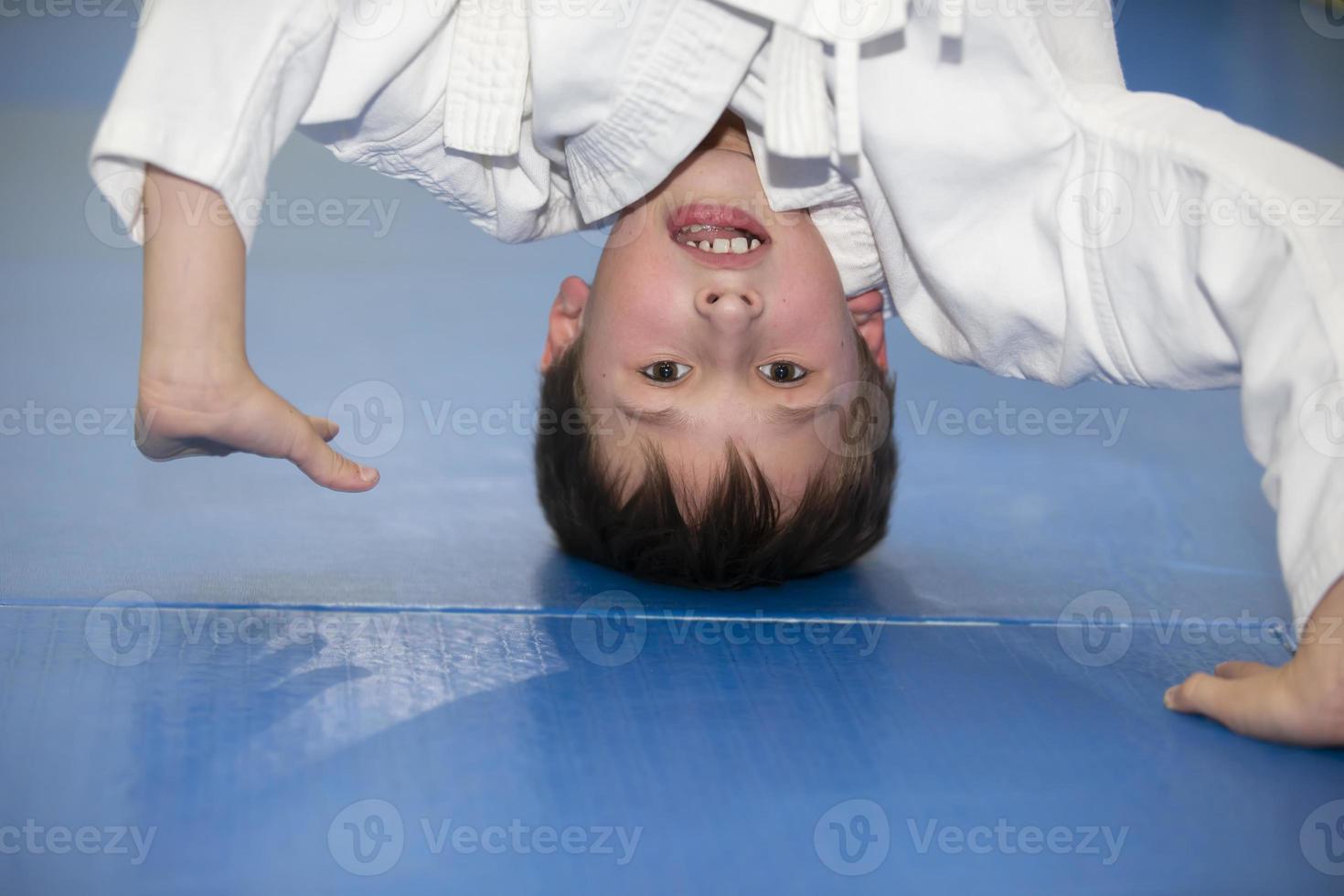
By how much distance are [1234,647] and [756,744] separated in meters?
0.56

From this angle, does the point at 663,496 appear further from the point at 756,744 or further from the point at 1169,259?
the point at 1169,259

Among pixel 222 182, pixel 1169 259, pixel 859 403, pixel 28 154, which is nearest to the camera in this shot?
pixel 222 182

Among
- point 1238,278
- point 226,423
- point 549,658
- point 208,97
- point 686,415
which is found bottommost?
point 549,658

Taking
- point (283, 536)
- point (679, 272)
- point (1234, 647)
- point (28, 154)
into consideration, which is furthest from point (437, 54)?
point (28, 154)

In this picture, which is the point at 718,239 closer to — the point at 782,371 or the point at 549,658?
the point at 782,371

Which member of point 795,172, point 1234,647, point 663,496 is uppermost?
point 795,172

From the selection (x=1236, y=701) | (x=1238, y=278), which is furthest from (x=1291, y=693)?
(x=1238, y=278)

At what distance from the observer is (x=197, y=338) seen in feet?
3.41

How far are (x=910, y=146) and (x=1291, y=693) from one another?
0.59 meters

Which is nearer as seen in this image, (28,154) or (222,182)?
(222,182)

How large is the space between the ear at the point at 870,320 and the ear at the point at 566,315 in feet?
1.05

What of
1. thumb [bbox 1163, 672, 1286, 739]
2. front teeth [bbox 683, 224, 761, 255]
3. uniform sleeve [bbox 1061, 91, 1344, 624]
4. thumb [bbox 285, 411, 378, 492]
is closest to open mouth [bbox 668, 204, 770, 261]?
front teeth [bbox 683, 224, 761, 255]

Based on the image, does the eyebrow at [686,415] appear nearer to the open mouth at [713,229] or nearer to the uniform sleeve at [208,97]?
the open mouth at [713,229]

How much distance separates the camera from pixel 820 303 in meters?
1.34
